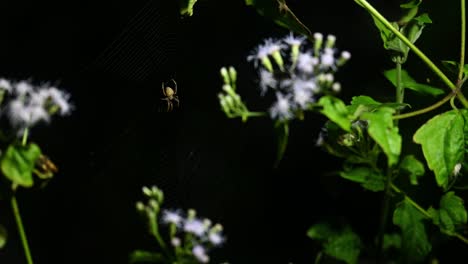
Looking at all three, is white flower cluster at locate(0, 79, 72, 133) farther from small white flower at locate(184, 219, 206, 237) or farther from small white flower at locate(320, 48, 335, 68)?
small white flower at locate(320, 48, 335, 68)

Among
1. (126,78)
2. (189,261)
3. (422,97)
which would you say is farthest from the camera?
(126,78)

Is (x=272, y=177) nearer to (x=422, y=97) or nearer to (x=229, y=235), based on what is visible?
(x=229, y=235)

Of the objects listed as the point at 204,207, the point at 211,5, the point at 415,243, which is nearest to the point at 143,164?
the point at 204,207

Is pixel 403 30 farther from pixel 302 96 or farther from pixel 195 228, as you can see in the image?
pixel 195 228

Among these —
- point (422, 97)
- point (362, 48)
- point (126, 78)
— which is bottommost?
point (422, 97)

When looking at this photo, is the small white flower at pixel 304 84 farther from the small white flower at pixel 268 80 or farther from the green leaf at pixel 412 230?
the green leaf at pixel 412 230

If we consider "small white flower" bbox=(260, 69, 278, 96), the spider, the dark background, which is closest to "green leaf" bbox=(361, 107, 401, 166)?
"small white flower" bbox=(260, 69, 278, 96)

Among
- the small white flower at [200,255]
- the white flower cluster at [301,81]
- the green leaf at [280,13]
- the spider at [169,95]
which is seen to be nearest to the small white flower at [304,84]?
the white flower cluster at [301,81]

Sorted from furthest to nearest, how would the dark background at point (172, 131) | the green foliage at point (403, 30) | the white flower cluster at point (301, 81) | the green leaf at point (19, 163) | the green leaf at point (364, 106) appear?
the dark background at point (172, 131) → the green foliage at point (403, 30) → the green leaf at point (364, 106) → the white flower cluster at point (301, 81) → the green leaf at point (19, 163)
